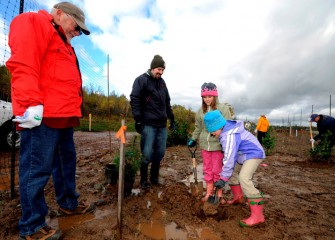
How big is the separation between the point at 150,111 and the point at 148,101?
0.57 feet

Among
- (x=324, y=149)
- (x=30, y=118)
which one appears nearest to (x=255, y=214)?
(x=30, y=118)

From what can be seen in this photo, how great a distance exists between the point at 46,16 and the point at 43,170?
1443 mm

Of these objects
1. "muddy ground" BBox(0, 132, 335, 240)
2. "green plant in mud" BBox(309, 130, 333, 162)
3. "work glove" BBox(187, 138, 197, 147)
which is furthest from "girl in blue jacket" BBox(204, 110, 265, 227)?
"green plant in mud" BBox(309, 130, 333, 162)

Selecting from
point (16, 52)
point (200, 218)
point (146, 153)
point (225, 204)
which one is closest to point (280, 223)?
point (225, 204)

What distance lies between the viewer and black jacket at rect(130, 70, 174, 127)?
3.72m

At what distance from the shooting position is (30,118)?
1861mm

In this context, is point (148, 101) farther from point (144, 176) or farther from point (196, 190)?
point (196, 190)

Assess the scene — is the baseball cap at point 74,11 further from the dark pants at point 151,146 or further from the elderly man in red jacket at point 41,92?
the dark pants at point 151,146

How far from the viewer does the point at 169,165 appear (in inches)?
241

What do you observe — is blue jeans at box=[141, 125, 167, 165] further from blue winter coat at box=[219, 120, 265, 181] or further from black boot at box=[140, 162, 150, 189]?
blue winter coat at box=[219, 120, 265, 181]

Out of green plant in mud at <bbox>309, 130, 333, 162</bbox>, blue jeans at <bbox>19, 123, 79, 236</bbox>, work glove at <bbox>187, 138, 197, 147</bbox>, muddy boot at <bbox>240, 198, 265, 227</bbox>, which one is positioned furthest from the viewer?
green plant in mud at <bbox>309, 130, 333, 162</bbox>

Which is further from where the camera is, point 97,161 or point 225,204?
point 97,161

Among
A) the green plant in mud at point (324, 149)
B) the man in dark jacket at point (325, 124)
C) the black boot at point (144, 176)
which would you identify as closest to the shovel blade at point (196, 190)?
the black boot at point (144, 176)

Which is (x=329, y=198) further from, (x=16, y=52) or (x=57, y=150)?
(x=16, y=52)
